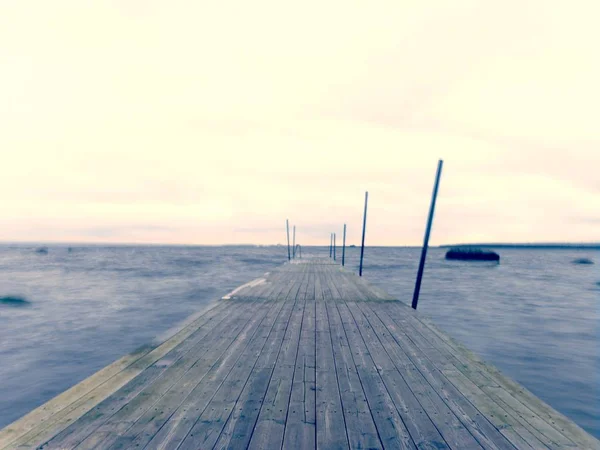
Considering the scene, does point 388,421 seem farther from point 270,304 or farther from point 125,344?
point 125,344

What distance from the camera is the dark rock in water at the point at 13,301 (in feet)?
78.3

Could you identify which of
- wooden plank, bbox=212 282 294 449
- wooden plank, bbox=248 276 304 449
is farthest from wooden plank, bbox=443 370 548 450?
wooden plank, bbox=212 282 294 449

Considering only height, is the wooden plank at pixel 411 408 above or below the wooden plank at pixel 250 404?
above

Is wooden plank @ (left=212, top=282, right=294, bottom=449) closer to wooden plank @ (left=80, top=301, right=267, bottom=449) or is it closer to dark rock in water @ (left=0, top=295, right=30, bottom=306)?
wooden plank @ (left=80, top=301, right=267, bottom=449)

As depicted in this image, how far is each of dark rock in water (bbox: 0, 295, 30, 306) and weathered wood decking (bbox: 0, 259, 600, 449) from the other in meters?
23.8

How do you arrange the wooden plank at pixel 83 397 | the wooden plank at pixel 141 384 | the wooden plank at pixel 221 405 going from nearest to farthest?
the wooden plank at pixel 221 405 < the wooden plank at pixel 141 384 < the wooden plank at pixel 83 397

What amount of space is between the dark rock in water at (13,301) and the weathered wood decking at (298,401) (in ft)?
78.0

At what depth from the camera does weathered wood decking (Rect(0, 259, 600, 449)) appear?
3510 mm

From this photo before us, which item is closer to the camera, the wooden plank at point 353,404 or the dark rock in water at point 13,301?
the wooden plank at point 353,404

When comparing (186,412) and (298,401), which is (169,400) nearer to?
(186,412)

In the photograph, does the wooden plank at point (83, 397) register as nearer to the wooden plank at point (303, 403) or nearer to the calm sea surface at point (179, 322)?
the wooden plank at point (303, 403)

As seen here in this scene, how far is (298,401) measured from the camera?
14.0 ft

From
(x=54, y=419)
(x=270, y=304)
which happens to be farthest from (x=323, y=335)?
(x=54, y=419)

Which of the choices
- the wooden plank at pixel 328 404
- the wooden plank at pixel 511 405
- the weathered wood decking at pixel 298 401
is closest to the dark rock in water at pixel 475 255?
the weathered wood decking at pixel 298 401
